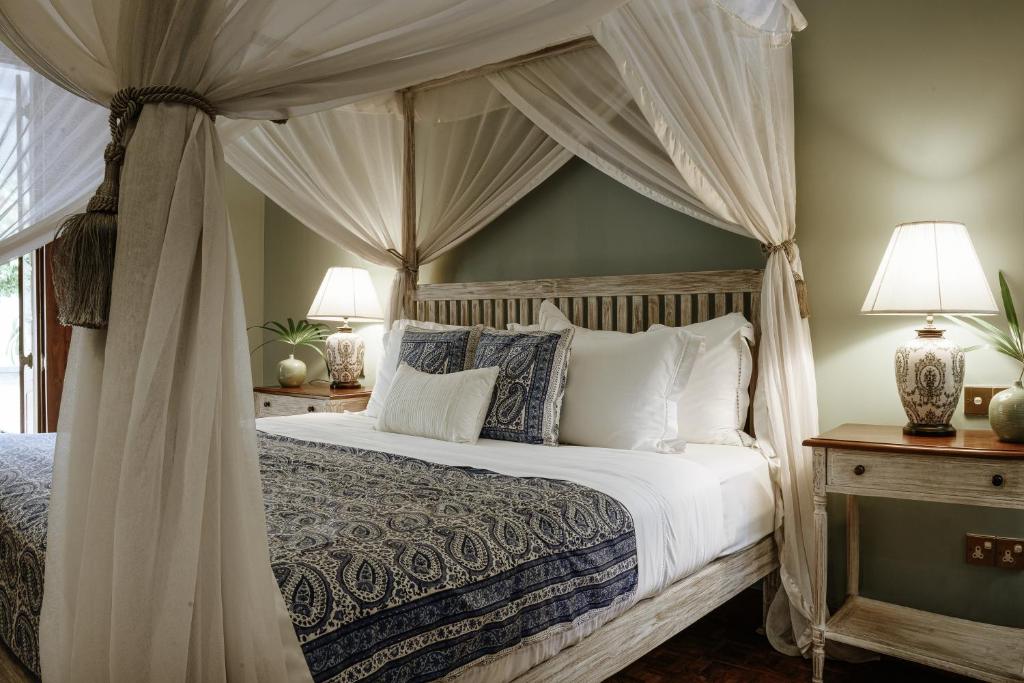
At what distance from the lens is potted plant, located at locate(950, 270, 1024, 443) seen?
2340 mm

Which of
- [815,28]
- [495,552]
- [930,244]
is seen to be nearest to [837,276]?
[930,244]

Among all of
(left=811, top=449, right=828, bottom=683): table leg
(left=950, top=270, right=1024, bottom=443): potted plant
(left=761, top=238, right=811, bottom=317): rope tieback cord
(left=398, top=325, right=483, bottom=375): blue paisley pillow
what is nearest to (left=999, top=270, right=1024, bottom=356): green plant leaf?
(left=950, top=270, right=1024, bottom=443): potted plant

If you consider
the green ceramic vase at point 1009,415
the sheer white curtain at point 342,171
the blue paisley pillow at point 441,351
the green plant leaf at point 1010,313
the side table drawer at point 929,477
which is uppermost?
the sheer white curtain at point 342,171

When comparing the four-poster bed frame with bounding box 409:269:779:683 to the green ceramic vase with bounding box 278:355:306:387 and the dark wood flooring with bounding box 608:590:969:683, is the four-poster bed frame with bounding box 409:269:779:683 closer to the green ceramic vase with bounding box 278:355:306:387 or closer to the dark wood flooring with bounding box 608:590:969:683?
the dark wood flooring with bounding box 608:590:969:683

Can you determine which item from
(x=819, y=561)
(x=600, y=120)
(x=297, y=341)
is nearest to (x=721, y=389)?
(x=819, y=561)

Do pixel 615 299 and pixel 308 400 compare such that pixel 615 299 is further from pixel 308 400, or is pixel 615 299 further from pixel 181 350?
pixel 181 350

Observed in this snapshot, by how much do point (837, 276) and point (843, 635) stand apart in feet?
4.15

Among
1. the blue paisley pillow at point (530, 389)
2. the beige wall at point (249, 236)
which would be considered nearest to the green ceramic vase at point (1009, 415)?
the blue paisley pillow at point (530, 389)

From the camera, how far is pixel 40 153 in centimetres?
253

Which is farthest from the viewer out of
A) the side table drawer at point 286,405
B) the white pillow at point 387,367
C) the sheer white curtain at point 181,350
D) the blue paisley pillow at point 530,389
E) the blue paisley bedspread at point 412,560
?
the side table drawer at point 286,405

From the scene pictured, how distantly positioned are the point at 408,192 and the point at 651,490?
2393mm

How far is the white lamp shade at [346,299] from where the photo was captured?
4.29 metres

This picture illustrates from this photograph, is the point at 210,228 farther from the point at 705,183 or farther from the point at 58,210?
the point at 705,183

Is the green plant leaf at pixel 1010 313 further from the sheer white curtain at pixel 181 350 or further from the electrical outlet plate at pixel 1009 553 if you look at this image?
the sheer white curtain at pixel 181 350
